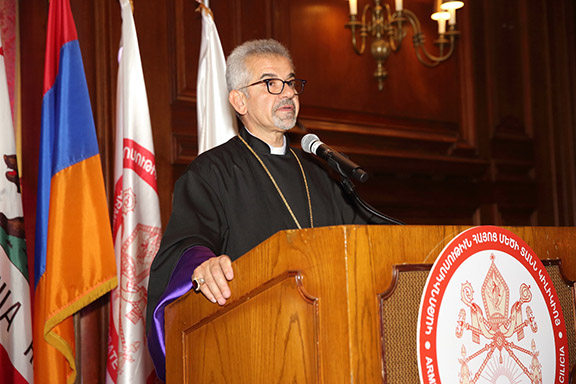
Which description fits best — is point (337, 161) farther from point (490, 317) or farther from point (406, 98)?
point (406, 98)

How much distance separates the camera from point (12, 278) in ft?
8.70

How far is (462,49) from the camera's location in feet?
15.1

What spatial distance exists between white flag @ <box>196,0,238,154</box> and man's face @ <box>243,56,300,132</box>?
82cm

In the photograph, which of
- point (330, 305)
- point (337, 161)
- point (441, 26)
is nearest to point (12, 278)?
point (337, 161)

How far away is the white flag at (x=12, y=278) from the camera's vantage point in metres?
2.60

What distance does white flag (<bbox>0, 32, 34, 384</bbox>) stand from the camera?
260 centimetres

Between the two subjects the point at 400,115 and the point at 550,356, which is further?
the point at 400,115

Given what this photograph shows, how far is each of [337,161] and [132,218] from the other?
1.51 meters

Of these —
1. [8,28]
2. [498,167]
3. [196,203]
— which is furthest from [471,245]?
[498,167]

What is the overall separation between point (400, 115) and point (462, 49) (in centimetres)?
74

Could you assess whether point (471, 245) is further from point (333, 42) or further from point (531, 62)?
point (531, 62)

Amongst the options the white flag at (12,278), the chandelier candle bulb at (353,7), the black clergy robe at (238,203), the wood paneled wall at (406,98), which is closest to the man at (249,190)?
the black clergy robe at (238,203)

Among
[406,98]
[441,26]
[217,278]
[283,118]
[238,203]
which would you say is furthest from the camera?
[406,98]

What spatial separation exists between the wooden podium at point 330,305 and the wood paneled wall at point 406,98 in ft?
6.26
